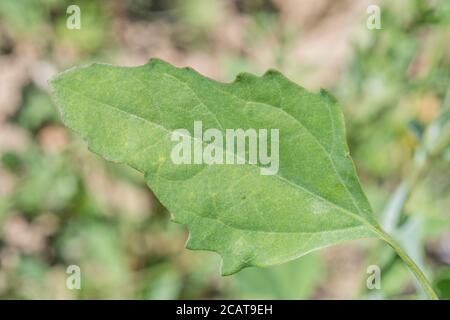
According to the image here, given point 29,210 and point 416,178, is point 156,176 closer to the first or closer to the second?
point 416,178

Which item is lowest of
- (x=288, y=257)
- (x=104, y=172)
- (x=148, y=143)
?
(x=288, y=257)

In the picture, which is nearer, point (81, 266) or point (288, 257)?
point (288, 257)

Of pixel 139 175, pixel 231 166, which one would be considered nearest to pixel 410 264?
pixel 231 166

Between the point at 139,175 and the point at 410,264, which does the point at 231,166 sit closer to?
the point at 410,264

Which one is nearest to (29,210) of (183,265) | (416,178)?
(183,265)

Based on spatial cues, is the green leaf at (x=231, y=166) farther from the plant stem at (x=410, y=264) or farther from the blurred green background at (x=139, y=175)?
the blurred green background at (x=139, y=175)

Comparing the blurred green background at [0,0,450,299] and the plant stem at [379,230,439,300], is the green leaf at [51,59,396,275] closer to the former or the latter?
the plant stem at [379,230,439,300]
